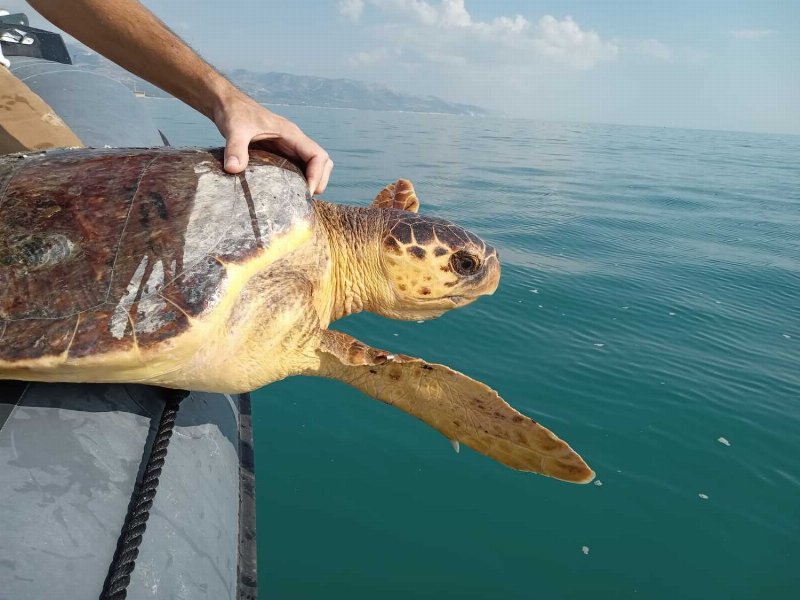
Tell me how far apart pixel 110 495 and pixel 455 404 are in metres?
0.90

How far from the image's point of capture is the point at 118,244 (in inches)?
49.8

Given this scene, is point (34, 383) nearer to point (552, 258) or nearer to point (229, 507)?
point (229, 507)

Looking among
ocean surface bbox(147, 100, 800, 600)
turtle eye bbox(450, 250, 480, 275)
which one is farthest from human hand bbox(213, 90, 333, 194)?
ocean surface bbox(147, 100, 800, 600)

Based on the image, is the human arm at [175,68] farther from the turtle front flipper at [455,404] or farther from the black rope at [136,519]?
the black rope at [136,519]

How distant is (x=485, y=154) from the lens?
1573 centimetres

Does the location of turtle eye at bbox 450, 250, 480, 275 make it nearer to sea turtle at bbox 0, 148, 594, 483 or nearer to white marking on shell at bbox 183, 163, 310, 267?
sea turtle at bbox 0, 148, 594, 483

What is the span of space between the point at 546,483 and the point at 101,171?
211 cm

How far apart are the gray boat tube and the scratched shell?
0.60ft

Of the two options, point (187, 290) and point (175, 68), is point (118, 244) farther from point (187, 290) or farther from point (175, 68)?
point (175, 68)

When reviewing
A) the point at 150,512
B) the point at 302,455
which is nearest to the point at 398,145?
the point at 302,455

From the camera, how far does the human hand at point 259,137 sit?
4.74 feet

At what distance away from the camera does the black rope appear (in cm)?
99

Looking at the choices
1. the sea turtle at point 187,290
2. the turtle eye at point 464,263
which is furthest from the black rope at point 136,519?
the turtle eye at point 464,263

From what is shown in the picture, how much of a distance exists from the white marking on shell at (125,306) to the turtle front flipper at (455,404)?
1.73ft
